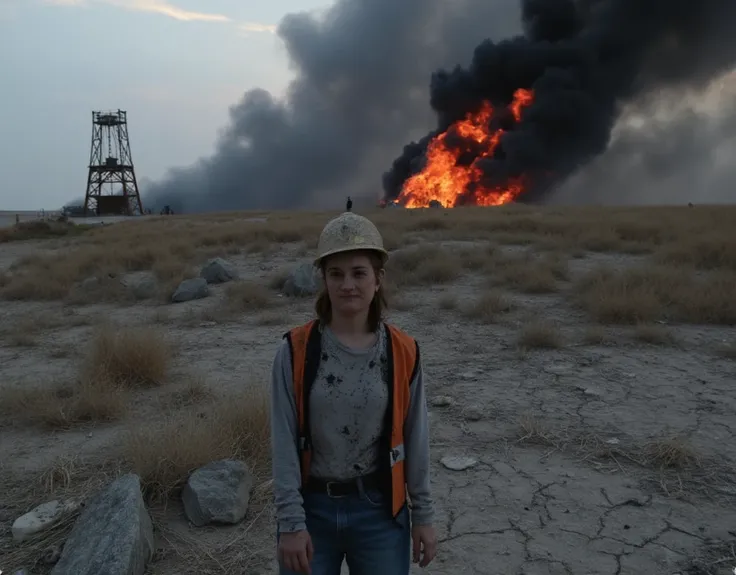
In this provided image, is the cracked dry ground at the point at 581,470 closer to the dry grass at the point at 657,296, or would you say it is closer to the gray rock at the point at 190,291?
the dry grass at the point at 657,296

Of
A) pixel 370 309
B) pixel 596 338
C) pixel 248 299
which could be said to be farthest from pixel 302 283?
pixel 370 309

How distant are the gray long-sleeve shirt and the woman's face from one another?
0.12 meters

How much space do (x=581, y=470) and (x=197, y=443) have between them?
2498 mm

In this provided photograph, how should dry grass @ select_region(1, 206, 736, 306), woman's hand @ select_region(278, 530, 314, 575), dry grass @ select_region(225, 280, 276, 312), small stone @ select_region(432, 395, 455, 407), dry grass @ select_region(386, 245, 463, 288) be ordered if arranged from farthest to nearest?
1. dry grass @ select_region(1, 206, 736, 306)
2. dry grass @ select_region(386, 245, 463, 288)
3. dry grass @ select_region(225, 280, 276, 312)
4. small stone @ select_region(432, 395, 455, 407)
5. woman's hand @ select_region(278, 530, 314, 575)

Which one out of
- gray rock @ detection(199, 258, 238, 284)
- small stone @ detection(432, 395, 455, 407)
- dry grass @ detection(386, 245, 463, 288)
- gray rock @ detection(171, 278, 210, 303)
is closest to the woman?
small stone @ detection(432, 395, 455, 407)

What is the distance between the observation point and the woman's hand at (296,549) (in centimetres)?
174

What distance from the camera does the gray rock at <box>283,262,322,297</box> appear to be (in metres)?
9.66

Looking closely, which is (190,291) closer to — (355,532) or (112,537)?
(112,537)

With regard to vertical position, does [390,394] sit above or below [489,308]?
above

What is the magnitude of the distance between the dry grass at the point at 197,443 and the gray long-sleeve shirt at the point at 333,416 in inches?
78.8

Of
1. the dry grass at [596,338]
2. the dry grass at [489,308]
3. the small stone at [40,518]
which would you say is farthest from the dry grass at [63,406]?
the dry grass at [596,338]

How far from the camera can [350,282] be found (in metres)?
1.83

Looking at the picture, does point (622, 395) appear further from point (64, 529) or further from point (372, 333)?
point (64, 529)

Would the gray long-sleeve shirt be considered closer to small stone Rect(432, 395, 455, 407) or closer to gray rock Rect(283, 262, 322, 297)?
small stone Rect(432, 395, 455, 407)
